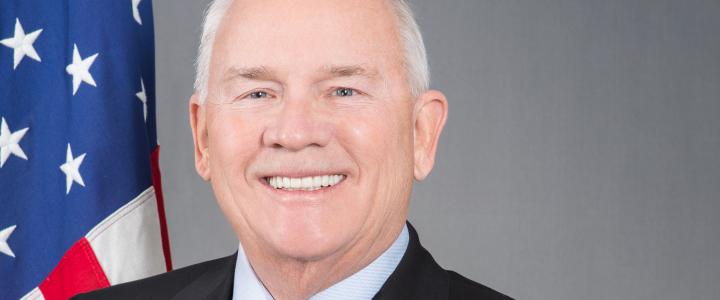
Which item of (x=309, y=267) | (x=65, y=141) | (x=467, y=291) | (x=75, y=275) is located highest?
(x=65, y=141)

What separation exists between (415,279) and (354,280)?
0.14 m

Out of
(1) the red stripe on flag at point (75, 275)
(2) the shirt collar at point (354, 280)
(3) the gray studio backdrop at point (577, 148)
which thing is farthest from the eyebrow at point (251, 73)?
(3) the gray studio backdrop at point (577, 148)

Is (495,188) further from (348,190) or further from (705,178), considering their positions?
(348,190)

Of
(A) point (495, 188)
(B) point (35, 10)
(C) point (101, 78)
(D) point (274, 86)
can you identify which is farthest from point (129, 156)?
(A) point (495, 188)

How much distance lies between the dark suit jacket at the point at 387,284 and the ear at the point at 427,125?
16 cm

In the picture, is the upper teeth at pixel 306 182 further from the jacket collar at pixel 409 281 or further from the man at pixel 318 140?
the jacket collar at pixel 409 281

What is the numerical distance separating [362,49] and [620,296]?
207cm

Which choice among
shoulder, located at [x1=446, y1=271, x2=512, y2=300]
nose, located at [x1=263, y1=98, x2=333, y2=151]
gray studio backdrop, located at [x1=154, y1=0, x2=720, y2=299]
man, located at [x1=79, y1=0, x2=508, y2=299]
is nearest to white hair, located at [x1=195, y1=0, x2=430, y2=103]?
man, located at [x1=79, y1=0, x2=508, y2=299]

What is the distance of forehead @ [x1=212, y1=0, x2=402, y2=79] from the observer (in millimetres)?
2328

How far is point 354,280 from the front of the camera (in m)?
2.50

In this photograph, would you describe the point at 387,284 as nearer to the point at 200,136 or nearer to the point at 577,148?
the point at 200,136

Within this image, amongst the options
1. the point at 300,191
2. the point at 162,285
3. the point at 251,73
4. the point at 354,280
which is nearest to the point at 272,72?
the point at 251,73

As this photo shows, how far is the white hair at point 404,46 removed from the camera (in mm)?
2484

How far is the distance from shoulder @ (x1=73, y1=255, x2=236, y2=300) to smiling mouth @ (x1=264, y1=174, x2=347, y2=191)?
484 mm
